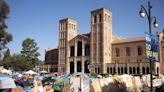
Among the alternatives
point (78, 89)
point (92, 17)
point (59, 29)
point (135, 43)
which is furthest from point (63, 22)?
point (78, 89)

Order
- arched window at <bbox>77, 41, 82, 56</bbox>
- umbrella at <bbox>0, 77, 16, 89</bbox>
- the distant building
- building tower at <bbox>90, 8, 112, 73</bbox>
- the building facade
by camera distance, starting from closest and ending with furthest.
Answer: umbrella at <bbox>0, 77, 16, 89</bbox>, the building facade, building tower at <bbox>90, 8, 112, 73</bbox>, arched window at <bbox>77, 41, 82, 56</bbox>, the distant building

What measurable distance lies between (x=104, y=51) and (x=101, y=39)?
3975 mm

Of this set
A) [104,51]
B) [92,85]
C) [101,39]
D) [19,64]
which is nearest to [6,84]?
[92,85]

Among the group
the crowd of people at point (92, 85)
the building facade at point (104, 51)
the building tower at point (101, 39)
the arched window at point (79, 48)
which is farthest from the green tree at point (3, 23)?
the arched window at point (79, 48)

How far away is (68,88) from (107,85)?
3.56 m

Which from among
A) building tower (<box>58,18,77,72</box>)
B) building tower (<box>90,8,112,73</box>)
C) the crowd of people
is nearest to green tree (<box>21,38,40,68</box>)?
building tower (<box>58,18,77,72</box>)

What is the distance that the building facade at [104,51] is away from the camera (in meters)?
66.3

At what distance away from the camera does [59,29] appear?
89188 millimetres

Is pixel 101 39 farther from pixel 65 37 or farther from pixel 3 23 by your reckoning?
pixel 3 23

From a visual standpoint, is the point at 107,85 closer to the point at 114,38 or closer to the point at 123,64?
the point at 123,64

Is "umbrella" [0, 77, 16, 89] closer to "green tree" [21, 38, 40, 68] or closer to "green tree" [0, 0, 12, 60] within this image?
"green tree" [0, 0, 12, 60]

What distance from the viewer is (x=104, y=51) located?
71.2 metres

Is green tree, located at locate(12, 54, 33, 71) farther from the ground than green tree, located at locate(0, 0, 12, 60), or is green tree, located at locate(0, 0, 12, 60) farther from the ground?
green tree, located at locate(0, 0, 12, 60)

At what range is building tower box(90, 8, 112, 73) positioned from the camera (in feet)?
234
